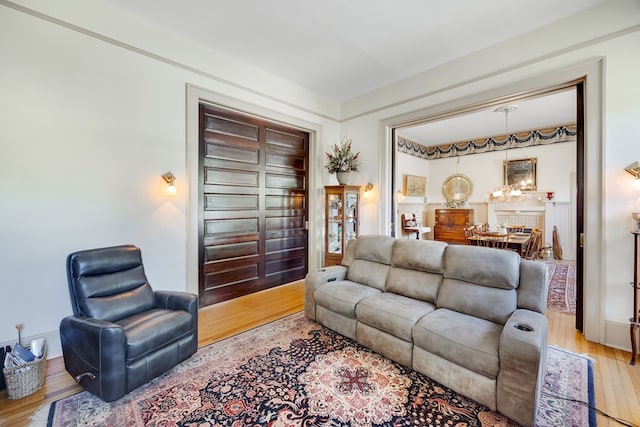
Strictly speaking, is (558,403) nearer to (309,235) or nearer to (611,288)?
(611,288)

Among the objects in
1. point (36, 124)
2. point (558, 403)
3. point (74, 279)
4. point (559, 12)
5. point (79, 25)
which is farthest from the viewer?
point (559, 12)

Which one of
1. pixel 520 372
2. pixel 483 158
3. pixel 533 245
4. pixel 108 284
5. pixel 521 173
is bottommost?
pixel 520 372

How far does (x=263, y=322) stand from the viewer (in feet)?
10.3

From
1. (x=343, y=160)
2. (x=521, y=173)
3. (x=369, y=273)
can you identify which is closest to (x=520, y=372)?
(x=369, y=273)

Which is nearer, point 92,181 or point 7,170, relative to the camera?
point 7,170

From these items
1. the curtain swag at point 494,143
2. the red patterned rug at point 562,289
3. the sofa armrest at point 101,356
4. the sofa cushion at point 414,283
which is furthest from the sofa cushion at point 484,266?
the curtain swag at point 494,143

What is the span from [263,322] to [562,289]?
474 cm

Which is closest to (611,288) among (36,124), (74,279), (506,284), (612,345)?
(612,345)

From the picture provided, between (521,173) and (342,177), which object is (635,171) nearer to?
(342,177)

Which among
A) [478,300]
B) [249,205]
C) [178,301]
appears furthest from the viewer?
[249,205]

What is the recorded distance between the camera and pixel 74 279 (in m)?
2.16

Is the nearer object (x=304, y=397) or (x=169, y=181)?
(x=304, y=397)

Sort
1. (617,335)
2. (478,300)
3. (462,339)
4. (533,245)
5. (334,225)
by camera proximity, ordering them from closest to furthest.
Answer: (462,339) < (478,300) < (617,335) < (334,225) < (533,245)

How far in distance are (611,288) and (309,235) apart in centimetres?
382
